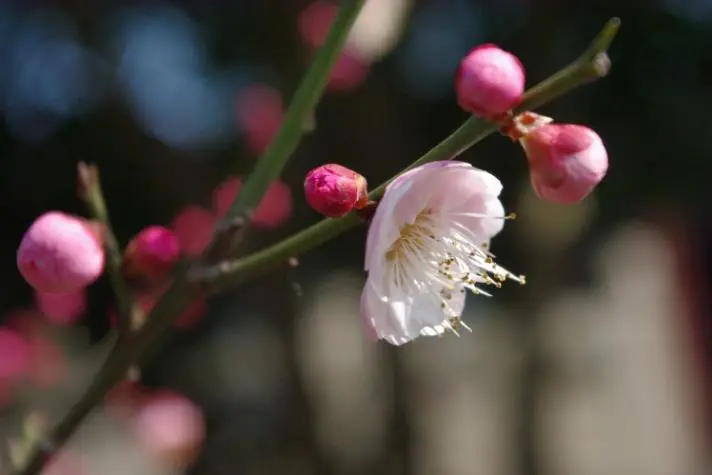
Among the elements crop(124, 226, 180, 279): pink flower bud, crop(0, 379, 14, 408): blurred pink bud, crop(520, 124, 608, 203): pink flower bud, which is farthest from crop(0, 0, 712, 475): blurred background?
crop(520, 124, 608, 203): pink flower bud

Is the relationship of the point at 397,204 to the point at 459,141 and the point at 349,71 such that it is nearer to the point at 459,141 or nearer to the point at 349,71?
the point at 459,141

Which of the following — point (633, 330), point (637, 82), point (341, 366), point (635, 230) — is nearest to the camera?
point (637, 82)

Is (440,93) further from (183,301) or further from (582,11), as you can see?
(183,301)

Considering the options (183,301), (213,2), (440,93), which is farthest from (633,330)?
(183,301)

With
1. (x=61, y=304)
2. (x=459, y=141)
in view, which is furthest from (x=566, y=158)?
(x=61, y=304)

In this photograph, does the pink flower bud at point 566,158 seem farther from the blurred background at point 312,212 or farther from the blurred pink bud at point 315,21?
the blurred pink bud at point 315,21

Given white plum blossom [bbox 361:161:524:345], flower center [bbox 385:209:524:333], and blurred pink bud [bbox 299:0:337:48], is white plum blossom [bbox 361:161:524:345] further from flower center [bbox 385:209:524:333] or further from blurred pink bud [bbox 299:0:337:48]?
blurred pink bud [bbox 299:0:337:48]
